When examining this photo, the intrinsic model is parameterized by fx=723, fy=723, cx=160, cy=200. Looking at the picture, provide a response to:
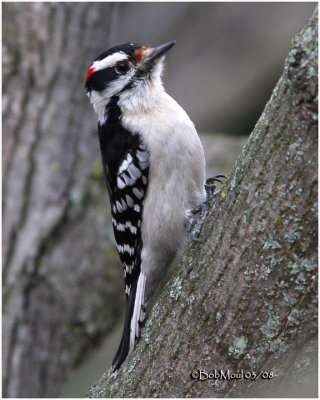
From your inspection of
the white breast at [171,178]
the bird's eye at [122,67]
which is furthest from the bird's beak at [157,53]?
the white breast at [171,178]

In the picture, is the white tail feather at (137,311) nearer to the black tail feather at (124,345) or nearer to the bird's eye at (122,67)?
the black tail feather at (124,345)

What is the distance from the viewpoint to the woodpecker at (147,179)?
4.43m

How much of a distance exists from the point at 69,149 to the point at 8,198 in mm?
722

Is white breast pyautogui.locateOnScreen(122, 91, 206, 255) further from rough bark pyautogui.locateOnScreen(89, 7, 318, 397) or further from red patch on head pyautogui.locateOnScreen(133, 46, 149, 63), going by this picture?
rough bark pyautogui.locateOnScreen(89, 7, 318, 397)

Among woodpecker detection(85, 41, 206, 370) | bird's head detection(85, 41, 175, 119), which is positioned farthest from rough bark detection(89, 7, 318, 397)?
bird's head detection(85, 41, 175, 119)

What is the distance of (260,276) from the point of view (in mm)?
3168

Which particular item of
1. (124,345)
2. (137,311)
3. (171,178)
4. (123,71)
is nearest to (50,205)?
(123,71)

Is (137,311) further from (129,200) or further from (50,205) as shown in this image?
(50,205)

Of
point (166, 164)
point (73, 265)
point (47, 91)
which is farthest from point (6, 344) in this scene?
point (166, 164)

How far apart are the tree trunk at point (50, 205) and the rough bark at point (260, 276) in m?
2.96

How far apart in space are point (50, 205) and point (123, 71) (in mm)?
1931

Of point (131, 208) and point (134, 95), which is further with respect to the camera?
point (134, 95)

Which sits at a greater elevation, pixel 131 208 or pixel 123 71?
pixel 123 71

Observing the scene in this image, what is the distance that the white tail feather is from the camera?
13.1 ft
